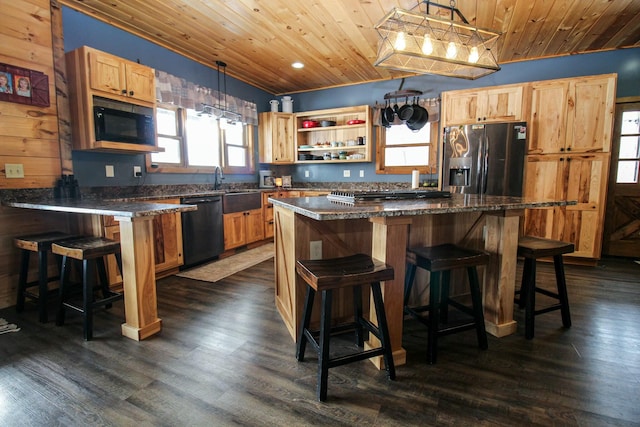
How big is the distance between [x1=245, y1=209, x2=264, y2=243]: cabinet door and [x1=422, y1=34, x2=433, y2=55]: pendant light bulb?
10.2 ft

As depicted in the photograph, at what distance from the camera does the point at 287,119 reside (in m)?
5.46

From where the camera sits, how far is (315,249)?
6.55ft

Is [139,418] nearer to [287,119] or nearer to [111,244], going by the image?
[111,244]

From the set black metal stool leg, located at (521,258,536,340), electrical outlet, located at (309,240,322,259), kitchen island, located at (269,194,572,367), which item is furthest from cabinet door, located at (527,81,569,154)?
electrical outlet, located at (309,240,322,259)

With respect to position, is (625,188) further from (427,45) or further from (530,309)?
(427,45)

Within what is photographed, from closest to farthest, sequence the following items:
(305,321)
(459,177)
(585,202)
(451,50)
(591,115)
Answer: (305,321), (451,50), (591,115), (585,202), (459,177)

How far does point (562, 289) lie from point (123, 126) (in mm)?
3867

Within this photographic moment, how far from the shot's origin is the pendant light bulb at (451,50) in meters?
2.16

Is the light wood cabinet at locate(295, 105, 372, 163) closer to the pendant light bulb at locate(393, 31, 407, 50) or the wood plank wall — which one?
the pendant light bulb at locate(393, 31, 407, 50)

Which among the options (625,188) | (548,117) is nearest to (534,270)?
(548,117)

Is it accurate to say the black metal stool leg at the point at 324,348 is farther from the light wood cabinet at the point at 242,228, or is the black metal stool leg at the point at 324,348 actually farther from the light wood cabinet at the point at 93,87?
the light wood cabinet at the point at 242,228

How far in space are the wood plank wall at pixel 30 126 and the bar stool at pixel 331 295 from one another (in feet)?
8.40

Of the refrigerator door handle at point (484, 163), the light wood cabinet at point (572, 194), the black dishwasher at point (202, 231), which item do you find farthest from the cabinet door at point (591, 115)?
the black dishwasher at point (202, 231)

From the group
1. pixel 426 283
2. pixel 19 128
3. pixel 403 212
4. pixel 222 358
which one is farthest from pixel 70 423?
pixel 19 128
